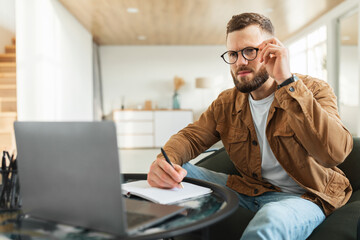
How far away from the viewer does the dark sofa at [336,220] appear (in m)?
1.12

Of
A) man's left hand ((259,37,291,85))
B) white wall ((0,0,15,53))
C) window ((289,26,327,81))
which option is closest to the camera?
man's left hand ((259,37,291,85))

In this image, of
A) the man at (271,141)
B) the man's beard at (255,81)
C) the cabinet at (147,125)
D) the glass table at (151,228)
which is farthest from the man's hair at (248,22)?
the cabinet at (147,125)

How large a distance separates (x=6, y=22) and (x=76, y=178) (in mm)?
3577

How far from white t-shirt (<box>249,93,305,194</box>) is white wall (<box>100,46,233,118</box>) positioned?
25.7ft

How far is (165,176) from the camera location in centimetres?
110

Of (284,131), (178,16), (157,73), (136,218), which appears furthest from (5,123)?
(157,73)

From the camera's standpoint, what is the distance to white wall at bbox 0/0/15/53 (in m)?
3.54

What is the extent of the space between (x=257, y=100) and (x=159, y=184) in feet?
2.31

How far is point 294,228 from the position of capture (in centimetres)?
100

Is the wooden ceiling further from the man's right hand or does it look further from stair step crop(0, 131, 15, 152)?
the man's right hand

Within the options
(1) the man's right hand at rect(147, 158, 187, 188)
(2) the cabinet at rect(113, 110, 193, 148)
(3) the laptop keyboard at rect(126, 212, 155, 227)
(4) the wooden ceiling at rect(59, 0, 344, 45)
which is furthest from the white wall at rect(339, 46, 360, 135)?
(3) the laptop keyboard at rect(126, 212, 155, 227)

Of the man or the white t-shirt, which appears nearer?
the man

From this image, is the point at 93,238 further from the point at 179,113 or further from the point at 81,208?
the point at 179,113

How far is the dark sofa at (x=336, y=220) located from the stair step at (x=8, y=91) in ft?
9.42
